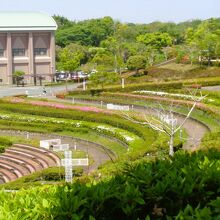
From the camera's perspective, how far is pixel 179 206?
20.3 feet

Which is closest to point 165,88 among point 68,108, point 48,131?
point 68,108

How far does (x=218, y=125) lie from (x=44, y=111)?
12.7 meters

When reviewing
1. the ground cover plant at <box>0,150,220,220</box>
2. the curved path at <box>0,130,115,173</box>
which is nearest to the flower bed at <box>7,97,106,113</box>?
the curved path at <box>0,130,115,173</box>

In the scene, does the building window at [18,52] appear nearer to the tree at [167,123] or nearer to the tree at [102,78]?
the tree at [102,78]

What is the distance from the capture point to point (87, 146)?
24.4 metres

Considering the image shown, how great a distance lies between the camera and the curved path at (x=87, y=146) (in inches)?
826

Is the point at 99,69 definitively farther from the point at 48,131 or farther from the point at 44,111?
the point at 48,131

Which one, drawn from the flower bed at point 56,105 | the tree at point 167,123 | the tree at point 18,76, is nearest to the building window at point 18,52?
the tree at point 18,76

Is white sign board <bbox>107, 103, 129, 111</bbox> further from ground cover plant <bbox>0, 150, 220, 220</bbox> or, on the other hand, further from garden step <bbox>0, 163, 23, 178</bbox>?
ground cover plant <bbox>0, 150, 220, 220</bbox>

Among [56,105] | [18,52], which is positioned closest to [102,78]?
[56,105]

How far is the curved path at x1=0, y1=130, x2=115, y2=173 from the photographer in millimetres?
20983

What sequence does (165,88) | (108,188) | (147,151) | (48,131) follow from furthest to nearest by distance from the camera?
(165,88) < (48,131) < (147,151) < (108,188)

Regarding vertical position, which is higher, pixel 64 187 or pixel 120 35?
pixel 120 35

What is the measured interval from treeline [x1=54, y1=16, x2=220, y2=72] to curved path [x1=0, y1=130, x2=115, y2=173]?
15538mm
